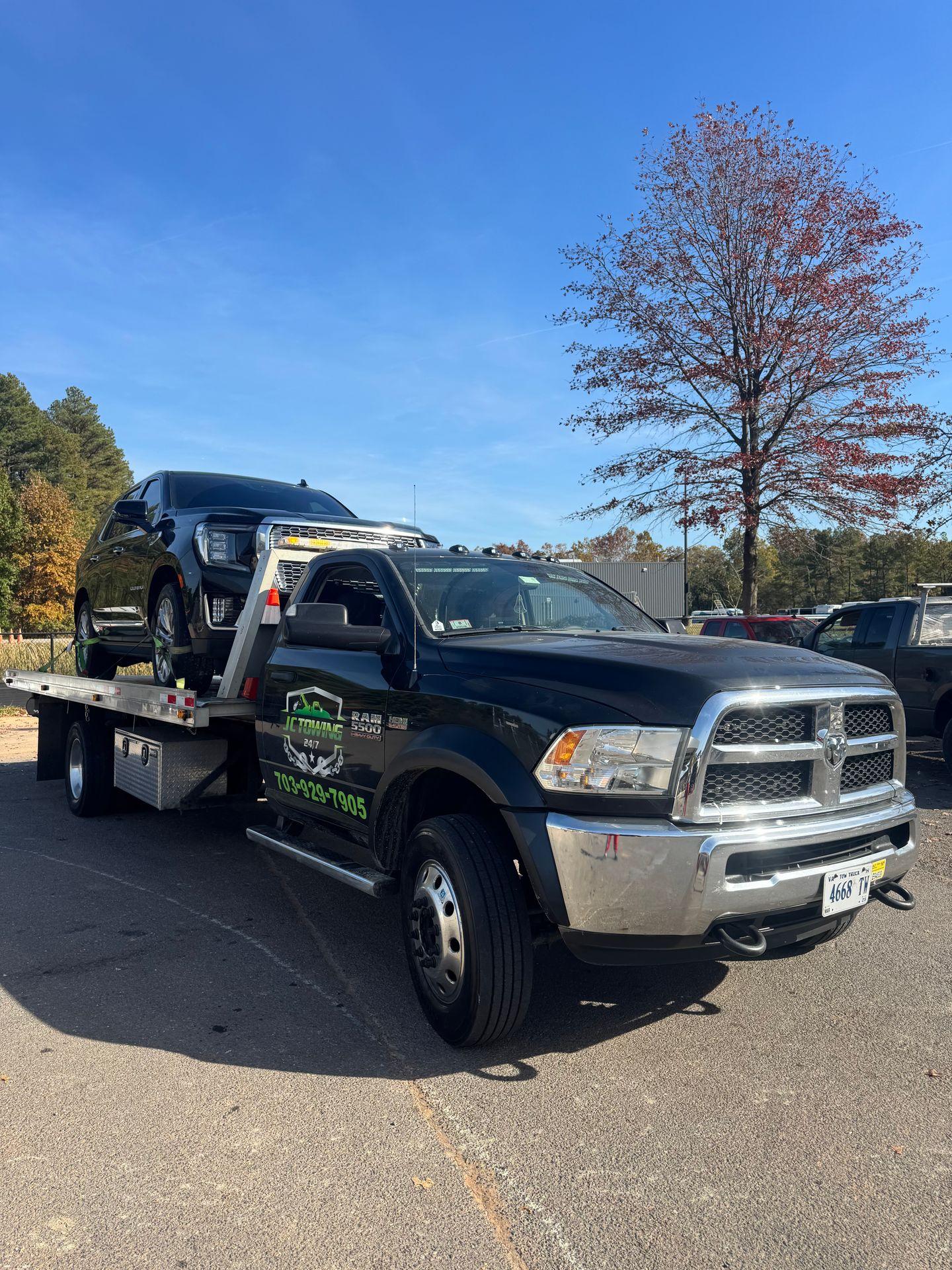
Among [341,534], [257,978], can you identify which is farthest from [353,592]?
[257,978]

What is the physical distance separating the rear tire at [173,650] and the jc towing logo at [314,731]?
4.64 ft

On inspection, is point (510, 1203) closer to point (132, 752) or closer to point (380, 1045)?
point (380, 1045)

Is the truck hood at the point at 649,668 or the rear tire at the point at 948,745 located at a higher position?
the truck hood at the point at 649,668

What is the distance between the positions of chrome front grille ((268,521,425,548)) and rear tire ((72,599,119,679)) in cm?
337

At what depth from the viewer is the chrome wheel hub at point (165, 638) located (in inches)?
267

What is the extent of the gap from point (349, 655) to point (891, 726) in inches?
95.7

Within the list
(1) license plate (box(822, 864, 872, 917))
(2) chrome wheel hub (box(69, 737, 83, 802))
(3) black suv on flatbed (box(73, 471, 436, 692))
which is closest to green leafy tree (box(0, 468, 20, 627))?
(3) black suv on flatbed (box(73, 471, 436, 692))

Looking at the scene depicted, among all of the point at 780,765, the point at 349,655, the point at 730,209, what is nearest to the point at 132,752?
the point at 349,655

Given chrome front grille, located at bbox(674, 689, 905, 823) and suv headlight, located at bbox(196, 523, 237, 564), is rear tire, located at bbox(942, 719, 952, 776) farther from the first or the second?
suv headlight, located at bbox(196, 523, 237, 564)

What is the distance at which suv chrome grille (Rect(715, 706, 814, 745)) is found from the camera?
3262 millimetres

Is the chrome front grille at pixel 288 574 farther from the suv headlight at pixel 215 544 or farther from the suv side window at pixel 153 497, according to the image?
the suv side window at pixel 153 497

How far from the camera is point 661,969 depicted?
4469mm

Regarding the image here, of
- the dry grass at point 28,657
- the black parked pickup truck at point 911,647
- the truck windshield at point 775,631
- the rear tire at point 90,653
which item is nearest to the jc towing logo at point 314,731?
the rear tire at point 90,653

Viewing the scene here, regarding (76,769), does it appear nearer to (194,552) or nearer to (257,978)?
(194,552)
